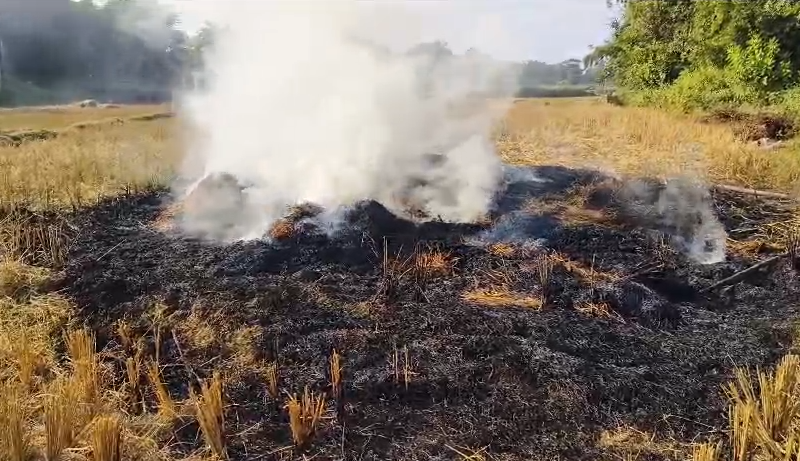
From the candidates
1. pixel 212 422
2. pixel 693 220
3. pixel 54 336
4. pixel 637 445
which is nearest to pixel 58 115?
pixel 54 336

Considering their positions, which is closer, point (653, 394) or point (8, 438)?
point (8, 438)

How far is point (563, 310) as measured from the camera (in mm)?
4387

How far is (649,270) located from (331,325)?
→ 2.83 metres

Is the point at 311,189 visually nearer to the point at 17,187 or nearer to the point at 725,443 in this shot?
the point at 17,187

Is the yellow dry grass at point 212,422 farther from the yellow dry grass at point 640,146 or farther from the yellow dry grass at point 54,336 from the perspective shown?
the yellow dry grass at point 640,146

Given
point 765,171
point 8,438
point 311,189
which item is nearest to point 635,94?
point 765,171

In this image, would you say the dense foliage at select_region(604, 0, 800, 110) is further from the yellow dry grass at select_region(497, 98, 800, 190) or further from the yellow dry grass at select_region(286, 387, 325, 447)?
the yellow dry grass at select_region(286, 387, 325, 447)

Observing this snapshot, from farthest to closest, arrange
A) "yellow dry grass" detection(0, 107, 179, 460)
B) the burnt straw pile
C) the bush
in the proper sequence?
the bush, the burnt straw pile, "yellow dry grass" detection(0, 107, 179, 460)

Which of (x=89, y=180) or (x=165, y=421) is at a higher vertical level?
(x=89, y=180)

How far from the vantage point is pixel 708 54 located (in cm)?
1617

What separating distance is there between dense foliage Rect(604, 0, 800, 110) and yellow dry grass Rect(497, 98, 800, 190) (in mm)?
1482

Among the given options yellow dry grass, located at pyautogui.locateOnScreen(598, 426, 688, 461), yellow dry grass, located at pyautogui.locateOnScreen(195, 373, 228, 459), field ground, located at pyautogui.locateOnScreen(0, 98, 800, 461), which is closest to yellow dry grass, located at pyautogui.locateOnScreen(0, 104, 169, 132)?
field ground, located at pyautogui.locateOnScreen(0, 98, 800, 461)

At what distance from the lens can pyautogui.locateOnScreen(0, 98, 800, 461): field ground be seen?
2.93 metres

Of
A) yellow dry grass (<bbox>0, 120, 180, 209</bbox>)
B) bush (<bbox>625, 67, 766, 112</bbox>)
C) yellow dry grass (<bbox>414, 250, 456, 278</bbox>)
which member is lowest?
yellow dry grass (<bbox>414, 250, 456, 278</bbox>)
